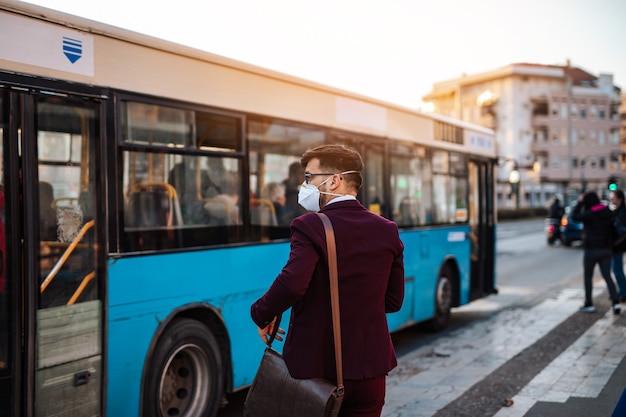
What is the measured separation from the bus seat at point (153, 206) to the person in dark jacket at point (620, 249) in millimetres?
8150

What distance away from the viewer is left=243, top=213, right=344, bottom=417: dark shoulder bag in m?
2.68

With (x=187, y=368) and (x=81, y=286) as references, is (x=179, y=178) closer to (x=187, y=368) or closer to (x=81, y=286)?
(x=81, y=286)

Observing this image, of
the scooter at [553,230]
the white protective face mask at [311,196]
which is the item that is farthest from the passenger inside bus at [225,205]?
the scooter at [553,230]

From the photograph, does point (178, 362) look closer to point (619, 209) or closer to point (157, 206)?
point (157, 206)

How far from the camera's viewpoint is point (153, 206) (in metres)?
4.88

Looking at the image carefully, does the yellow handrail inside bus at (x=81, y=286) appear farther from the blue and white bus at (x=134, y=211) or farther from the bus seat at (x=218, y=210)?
the bus seat at (x=218, y=210)

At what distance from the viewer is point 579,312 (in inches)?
420

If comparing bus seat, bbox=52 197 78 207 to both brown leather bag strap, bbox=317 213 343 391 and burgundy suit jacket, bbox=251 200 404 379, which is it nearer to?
burgundy suit jacket, bbox=251 200 404 379

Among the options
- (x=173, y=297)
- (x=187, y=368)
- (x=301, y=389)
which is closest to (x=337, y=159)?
(x=301, y=389)

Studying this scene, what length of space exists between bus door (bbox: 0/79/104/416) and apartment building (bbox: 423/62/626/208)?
246ft

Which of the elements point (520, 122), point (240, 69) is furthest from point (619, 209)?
point (520, 122)

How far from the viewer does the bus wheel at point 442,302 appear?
955 cm

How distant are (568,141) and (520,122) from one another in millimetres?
8623

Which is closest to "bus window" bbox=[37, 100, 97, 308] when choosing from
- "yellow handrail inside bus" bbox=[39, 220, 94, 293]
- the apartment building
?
"yellow handrail inside bus" bbox=[39, 220, 94, 293]
